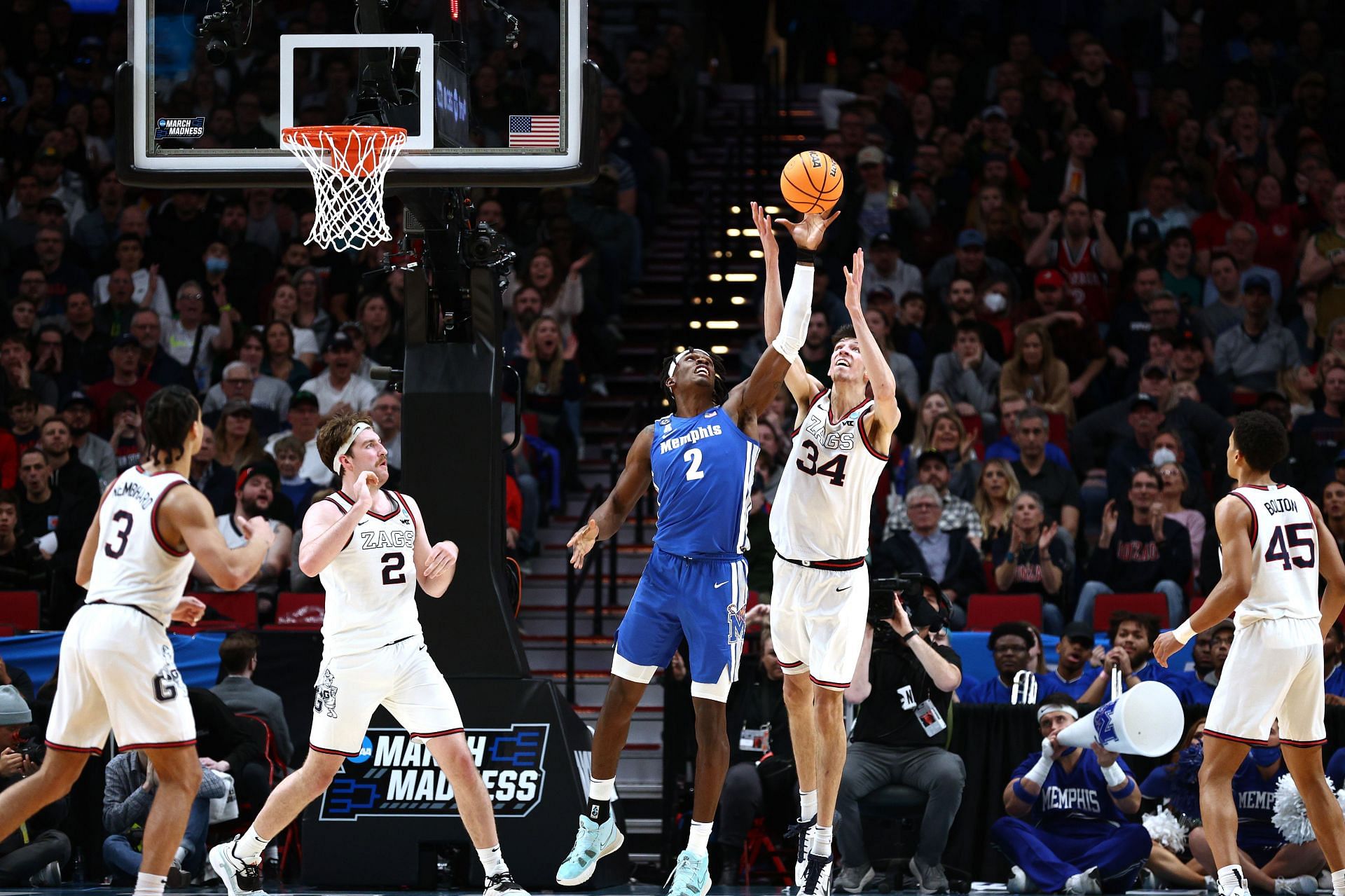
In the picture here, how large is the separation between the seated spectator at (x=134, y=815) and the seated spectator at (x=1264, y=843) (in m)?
6.21

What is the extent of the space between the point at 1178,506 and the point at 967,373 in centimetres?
249

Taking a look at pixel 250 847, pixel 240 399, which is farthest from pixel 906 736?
pixel 240 399

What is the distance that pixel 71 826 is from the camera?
1142 centimetres

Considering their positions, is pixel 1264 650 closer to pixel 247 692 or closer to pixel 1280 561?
pixel 1280 561

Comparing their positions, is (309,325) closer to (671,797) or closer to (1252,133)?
(671,797)

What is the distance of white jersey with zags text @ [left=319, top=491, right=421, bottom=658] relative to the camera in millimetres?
8500

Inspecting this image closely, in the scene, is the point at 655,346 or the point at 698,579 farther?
the point at 655,346

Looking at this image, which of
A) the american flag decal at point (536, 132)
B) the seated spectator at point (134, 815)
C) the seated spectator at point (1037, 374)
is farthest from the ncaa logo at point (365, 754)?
the seated spectator at point (1037, 374)

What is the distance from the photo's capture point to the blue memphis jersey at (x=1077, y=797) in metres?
10.7

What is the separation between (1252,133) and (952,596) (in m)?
7.28

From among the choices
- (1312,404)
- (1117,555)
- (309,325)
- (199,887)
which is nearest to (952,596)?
(1117,555)

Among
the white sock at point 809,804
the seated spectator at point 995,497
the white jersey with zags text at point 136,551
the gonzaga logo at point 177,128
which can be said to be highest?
the gonzaga logo at point 177,128

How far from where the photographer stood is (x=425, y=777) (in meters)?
10.3

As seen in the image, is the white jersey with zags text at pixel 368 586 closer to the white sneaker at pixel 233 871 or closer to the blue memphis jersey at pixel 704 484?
the white sneaker at pixel 233 871
